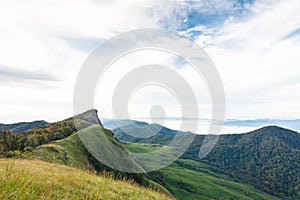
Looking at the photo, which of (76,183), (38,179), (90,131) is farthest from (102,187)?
(90,131)

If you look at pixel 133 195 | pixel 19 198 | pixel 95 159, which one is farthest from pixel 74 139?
pixel 19 198

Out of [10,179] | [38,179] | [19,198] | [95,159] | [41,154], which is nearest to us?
[19,198]

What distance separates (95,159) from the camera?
214 feet

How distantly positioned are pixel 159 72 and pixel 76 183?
233ft

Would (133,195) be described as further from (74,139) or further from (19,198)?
(74,139)

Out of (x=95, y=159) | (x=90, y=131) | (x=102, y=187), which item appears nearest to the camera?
(x=102, y=187)

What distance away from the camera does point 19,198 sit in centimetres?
857

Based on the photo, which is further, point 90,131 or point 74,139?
point 90,131

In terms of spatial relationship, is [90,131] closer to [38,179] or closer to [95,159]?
[95,159]

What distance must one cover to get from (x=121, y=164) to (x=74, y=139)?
17.9 metres

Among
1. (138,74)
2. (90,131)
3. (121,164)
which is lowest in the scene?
(121,164)

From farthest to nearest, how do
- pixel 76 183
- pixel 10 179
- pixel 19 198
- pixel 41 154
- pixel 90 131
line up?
pixel 90 131
pixel 41 154
pixel 76 183
pixel 10 179
pixel 19 198

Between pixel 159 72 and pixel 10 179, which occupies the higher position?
pixel 159 72

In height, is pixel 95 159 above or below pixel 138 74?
below
